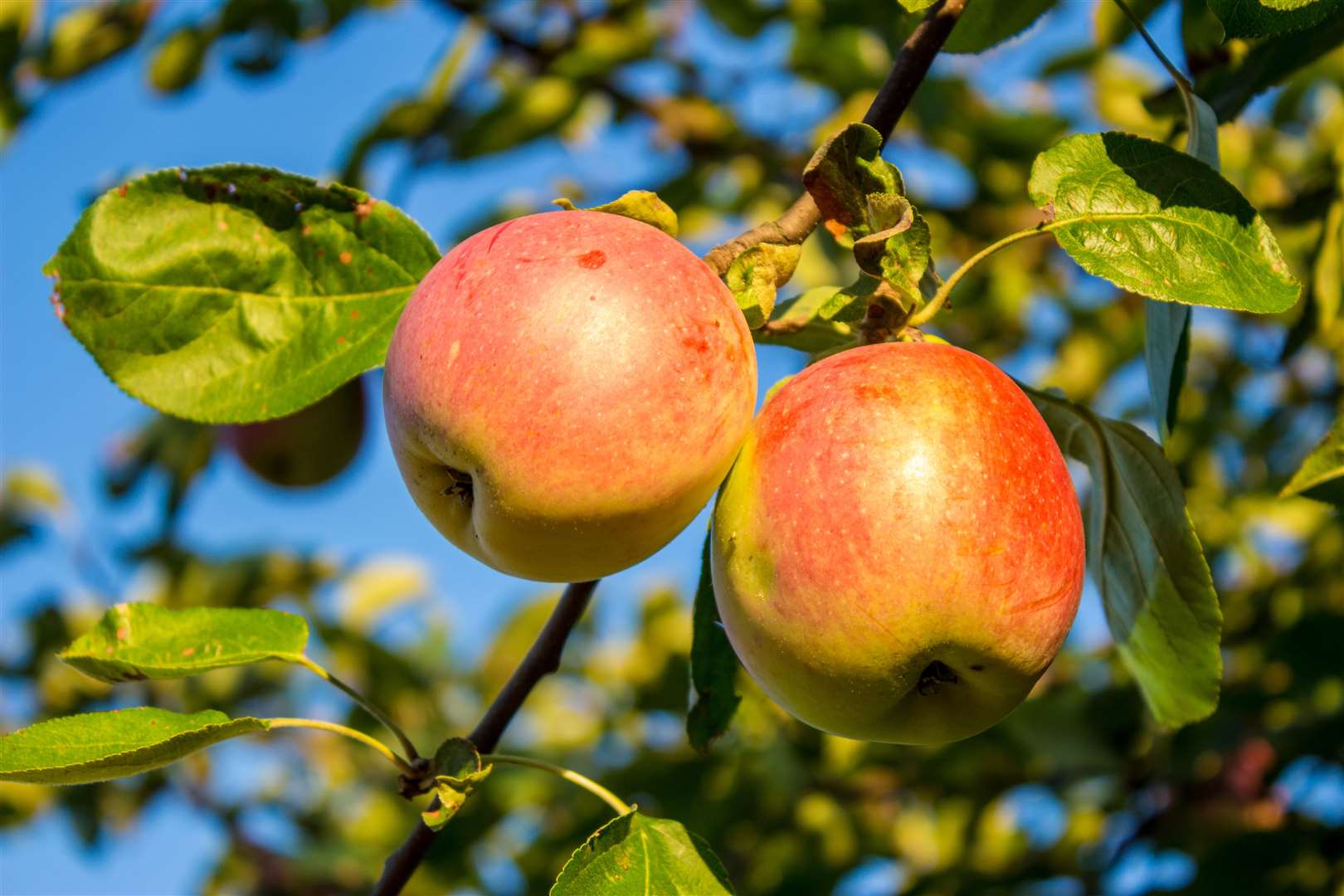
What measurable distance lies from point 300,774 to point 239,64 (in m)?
2.52

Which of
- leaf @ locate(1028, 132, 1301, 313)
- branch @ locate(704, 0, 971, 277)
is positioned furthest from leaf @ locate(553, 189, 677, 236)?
leaf @ locate(1028, 132, 1301, 313)

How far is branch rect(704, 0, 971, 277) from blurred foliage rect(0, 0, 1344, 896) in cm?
94

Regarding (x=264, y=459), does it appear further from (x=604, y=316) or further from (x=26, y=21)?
(x=604, y=316)

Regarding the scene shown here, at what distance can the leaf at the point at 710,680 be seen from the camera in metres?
1.42

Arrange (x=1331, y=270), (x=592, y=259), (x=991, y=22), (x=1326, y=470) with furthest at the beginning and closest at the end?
(x=1331, y=270)
(x=991, y=22)
(x=1326, y=470)
(x=592, y=259)

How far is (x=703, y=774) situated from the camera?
2.67m

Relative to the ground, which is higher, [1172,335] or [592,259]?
[592,259]

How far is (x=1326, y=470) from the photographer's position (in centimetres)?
133

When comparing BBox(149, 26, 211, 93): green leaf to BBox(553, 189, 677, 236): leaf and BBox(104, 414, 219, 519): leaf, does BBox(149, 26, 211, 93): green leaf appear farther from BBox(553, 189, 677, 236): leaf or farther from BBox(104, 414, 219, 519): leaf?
BBox(553, 189, 677, 236): leaf

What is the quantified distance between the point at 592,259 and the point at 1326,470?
2.66ft

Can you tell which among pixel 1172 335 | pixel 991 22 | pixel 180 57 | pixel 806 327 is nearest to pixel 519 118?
→ pixel 180 57

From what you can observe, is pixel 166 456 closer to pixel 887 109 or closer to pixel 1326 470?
pixel 887 109

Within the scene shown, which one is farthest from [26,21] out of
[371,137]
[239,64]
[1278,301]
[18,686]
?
[1278,301]

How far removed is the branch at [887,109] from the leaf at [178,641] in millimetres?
612
